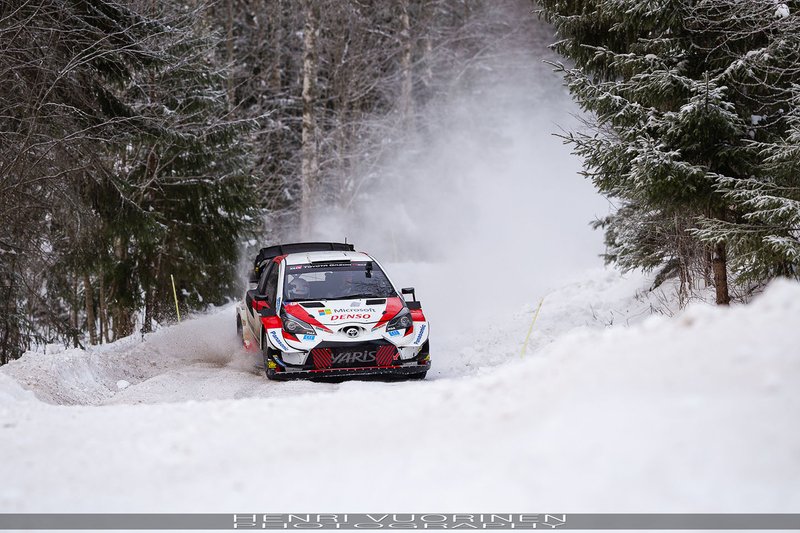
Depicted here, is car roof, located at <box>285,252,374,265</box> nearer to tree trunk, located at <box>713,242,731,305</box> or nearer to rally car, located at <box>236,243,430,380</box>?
rally car, located at <box>236,243,430,380</box>

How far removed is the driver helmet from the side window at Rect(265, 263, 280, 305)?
0.24m

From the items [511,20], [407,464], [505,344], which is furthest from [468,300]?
[511,20]

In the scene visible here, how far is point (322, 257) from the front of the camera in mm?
12438

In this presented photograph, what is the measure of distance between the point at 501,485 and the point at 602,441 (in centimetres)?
55

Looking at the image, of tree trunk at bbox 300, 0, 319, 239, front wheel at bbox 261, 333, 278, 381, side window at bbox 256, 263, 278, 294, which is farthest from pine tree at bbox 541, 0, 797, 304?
tree trunk at bbox 300, 0, 319, 239

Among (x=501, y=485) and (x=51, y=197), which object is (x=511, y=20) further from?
(x=501, y=485)

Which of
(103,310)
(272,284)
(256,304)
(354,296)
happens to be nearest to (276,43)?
(103,310)

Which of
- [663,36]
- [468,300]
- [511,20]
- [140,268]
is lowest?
[468,300]

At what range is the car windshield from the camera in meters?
11.5

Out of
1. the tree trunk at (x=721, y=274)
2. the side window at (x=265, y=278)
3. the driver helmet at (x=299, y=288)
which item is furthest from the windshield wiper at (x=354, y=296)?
the tree trunk at (x=721, y=274)

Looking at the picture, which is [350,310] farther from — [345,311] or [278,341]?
[278,341]

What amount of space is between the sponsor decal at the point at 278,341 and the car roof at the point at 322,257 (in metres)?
1.78

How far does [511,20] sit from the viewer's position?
47.8 m

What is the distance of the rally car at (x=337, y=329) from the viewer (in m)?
10.4
